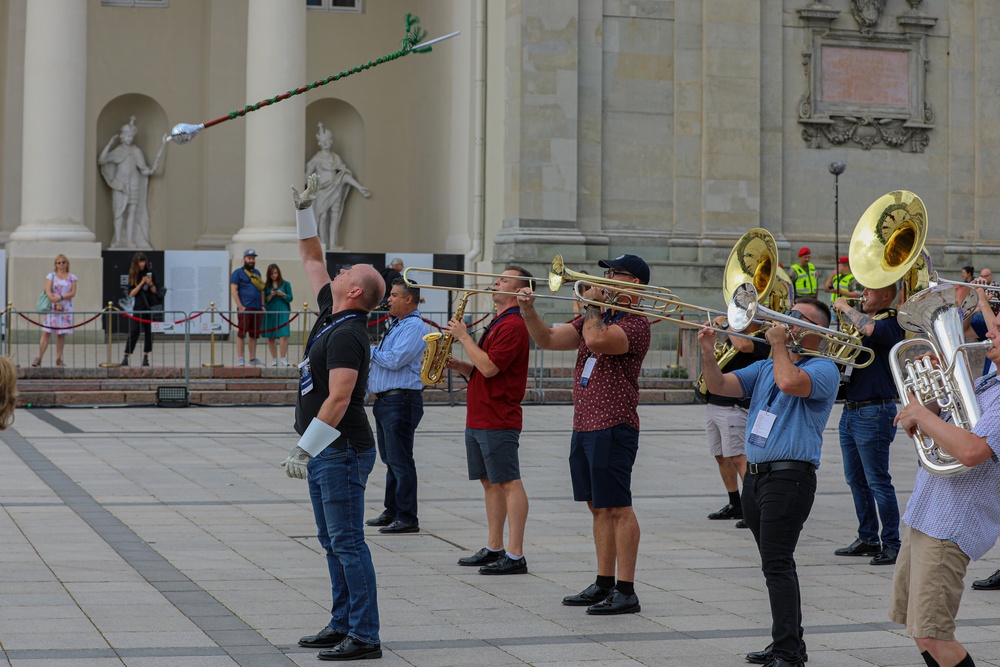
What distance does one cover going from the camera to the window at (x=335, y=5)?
34.0m

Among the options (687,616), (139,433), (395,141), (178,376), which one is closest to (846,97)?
(395,141)

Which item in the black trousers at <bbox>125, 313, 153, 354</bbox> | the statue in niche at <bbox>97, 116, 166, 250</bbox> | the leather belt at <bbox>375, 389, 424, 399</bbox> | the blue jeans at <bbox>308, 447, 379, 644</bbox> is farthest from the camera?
the statue in niche at <bbox>97, 116, 166, 250</bbox>

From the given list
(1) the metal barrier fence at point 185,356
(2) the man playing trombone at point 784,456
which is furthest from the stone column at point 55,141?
(2) the man playing trombone at point 784,456

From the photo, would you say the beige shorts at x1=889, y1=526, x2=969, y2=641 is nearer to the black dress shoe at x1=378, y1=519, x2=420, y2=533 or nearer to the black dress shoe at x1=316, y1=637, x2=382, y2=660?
the black dress shoe at x1=316, y1=637, x2=382, y2=660

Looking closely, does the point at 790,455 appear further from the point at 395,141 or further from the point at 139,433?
the point at 395,141

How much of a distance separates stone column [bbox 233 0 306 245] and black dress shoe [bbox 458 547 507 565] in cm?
1975

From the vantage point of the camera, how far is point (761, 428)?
6961 millimetres

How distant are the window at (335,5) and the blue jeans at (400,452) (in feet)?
81.2

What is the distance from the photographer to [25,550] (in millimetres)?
9391

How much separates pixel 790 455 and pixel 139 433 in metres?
11.1

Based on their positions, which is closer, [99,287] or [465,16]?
[99,287]

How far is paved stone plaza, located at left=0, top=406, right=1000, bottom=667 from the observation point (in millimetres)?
7176

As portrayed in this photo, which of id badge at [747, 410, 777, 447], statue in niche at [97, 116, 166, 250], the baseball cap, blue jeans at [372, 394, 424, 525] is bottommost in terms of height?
blue jeans at [372, 394, 424, 525]

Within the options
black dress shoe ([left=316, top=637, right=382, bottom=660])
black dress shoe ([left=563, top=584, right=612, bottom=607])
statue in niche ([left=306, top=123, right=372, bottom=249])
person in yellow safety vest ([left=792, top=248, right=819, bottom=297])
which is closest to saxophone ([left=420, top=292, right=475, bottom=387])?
black dress shoe ([left=563, top=584, right=612, bottom=607])
